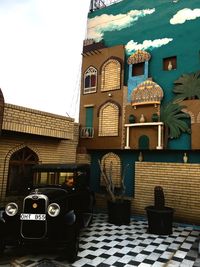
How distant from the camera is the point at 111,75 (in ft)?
34.3

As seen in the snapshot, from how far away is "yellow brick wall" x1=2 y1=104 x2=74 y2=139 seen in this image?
719 cm

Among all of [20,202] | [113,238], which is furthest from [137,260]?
[20,202]

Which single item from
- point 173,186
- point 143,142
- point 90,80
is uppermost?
point 90,80

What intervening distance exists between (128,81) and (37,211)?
23.5ft

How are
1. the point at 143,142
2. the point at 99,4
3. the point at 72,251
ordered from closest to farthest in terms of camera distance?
the point at 72,251, the point at 143,142, the point at 99,4

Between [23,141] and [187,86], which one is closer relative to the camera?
[23,141]

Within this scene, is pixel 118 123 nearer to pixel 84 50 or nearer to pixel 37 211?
pixel 84 50

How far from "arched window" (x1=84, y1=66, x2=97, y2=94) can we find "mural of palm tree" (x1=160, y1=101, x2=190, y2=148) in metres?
3.70

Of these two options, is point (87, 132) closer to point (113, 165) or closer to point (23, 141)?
point (113, 165)

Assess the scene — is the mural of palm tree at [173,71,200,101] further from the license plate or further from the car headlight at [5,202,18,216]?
the car headlight at [5,202,18,216]

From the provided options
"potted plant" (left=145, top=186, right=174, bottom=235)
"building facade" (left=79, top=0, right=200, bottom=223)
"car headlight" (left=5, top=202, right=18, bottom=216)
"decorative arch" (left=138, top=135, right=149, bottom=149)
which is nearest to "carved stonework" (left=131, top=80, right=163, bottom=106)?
"building facade" (left=79, top=0, right=200, bottom=223)

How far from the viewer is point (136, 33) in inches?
404

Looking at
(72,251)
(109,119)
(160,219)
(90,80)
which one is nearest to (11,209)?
(72,251)

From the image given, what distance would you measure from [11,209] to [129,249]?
3078 millimetres
